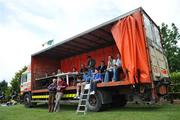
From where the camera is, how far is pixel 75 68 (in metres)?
16.5

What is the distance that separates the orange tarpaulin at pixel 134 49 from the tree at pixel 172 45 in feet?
93.9

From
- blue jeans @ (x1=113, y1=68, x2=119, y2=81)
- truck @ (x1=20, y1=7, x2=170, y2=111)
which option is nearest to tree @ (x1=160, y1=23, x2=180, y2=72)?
truck @ (x1=20, y1=7, x2=170, y2=111)

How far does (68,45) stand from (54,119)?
19.5ft

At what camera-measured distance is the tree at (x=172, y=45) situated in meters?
36.3

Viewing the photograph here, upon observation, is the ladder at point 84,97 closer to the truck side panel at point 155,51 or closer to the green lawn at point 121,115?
the green lawn at point 121,115

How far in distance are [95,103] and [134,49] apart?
3027mm

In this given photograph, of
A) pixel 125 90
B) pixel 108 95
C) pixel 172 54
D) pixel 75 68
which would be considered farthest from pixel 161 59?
pixel 172 54

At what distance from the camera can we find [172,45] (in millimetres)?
41375

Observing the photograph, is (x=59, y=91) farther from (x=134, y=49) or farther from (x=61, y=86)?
(x=134, y=49)

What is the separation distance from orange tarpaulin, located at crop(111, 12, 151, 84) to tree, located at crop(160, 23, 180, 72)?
93.9ft

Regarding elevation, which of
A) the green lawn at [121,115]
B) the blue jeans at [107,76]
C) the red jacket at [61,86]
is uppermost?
the blue jeans at [107,76]

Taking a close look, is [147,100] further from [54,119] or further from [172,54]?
[172,54]

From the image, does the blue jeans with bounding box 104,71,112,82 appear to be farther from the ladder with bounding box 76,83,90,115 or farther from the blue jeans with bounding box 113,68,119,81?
the ladder with bounding box 76,83,90,115

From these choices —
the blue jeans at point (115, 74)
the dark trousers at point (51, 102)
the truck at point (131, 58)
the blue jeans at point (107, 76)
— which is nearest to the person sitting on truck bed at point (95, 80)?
the truck at point (131, 58)
